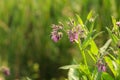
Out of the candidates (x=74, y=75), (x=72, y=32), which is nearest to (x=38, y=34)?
(x=74, y=75)

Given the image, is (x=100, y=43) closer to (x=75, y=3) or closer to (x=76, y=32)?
(x=75, y=3)

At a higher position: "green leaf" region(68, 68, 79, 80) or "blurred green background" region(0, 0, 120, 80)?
"blurred green background" region(0, 0, 120, 80)

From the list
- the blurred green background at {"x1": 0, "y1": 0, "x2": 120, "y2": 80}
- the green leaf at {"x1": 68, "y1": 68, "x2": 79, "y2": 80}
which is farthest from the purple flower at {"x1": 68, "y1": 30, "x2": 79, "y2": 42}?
the blurred green background at {"x1": 0, "y1": 0, "x2": 120, "y2": 80}

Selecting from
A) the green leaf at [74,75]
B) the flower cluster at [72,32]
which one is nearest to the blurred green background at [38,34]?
the green leaf at [74,75]

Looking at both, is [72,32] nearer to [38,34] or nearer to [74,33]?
[74,33]

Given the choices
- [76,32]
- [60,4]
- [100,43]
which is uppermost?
[60,4]

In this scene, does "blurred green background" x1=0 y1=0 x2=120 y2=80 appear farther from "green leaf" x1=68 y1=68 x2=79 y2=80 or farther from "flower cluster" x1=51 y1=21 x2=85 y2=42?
"flower cluster" x1=51 y1=21 x2=85 y2=42

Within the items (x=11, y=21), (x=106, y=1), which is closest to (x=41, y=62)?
(x=11, y=21)

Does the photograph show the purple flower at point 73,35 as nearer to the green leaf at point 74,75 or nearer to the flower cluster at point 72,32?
the flower cluster at point 72,32
